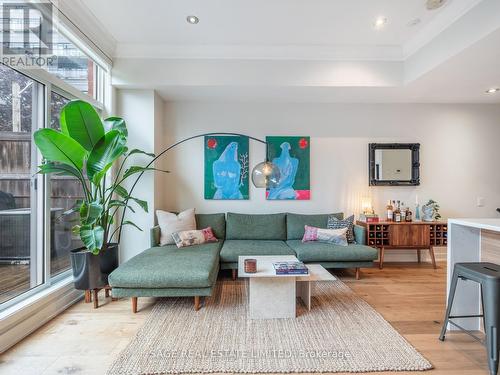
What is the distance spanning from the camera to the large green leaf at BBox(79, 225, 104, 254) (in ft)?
7.89

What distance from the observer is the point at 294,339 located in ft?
6.97

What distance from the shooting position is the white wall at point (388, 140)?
14.1 ft

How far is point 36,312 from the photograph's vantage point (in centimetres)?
232

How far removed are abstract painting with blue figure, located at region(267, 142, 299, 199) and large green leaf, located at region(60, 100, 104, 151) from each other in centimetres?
257

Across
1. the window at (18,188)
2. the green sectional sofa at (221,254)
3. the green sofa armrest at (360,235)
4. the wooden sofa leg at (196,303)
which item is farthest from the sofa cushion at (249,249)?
the window at (18,188)

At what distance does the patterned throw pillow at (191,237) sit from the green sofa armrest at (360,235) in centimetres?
201

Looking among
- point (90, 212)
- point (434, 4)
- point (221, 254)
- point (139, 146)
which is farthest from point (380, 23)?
point (90, 212)

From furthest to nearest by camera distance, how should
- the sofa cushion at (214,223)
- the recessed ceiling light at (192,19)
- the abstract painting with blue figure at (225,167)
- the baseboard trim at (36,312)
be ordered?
the abstract painting with blue figure at (225,167) → the sofa cushion at (214,223) → the recessed ceiling light at (192,19) → the baseboard trim at (36,312)

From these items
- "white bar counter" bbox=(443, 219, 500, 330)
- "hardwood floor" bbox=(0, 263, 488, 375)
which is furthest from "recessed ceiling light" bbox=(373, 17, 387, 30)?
"hardwood floor" bbox=(0, 263, 488, 375)

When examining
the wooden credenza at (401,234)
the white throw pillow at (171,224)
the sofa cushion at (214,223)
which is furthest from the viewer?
the sofa cushion at (214,223)

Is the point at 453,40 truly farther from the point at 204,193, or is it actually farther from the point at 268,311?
the point at 204,193

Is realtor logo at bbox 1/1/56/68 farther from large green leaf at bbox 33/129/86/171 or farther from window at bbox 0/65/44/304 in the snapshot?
large green leaf at bbox 33/129/86/171

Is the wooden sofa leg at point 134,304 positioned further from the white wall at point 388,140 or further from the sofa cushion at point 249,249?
the white wall at point 388,140

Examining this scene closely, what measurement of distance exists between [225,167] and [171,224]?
1241mm
